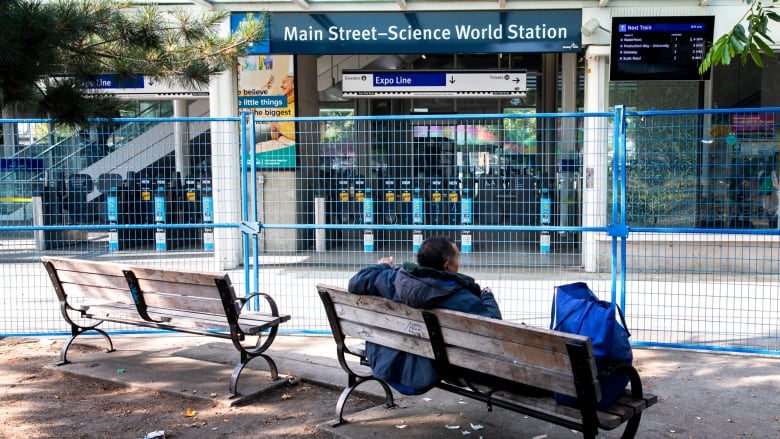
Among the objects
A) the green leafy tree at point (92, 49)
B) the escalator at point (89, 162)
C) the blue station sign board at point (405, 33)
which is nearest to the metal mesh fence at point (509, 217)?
the escalator at point (89, 162)

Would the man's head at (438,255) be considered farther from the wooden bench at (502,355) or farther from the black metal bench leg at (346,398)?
the black metal bench leg at (346,398)

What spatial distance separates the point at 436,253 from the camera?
13.4 feet

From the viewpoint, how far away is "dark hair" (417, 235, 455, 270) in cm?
410

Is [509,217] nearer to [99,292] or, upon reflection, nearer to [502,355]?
[99,292]

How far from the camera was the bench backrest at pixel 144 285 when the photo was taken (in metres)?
5.00

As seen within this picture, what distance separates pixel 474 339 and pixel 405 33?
→ 7420 mm

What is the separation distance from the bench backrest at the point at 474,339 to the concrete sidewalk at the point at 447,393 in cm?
62

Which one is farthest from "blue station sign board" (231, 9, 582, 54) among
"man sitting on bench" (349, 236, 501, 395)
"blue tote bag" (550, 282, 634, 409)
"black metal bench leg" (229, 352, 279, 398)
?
"blue tote bag" (550, 282, 634, 409)

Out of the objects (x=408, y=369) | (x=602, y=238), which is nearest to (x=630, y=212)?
(x=602, y=238)

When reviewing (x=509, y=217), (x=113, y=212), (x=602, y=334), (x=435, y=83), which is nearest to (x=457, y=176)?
(x=435, y=83)

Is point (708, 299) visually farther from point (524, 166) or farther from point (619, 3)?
point (619, 3)

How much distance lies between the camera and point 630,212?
9.03m

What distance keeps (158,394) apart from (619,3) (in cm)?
813

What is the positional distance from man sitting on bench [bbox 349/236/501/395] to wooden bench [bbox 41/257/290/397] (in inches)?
43.1
